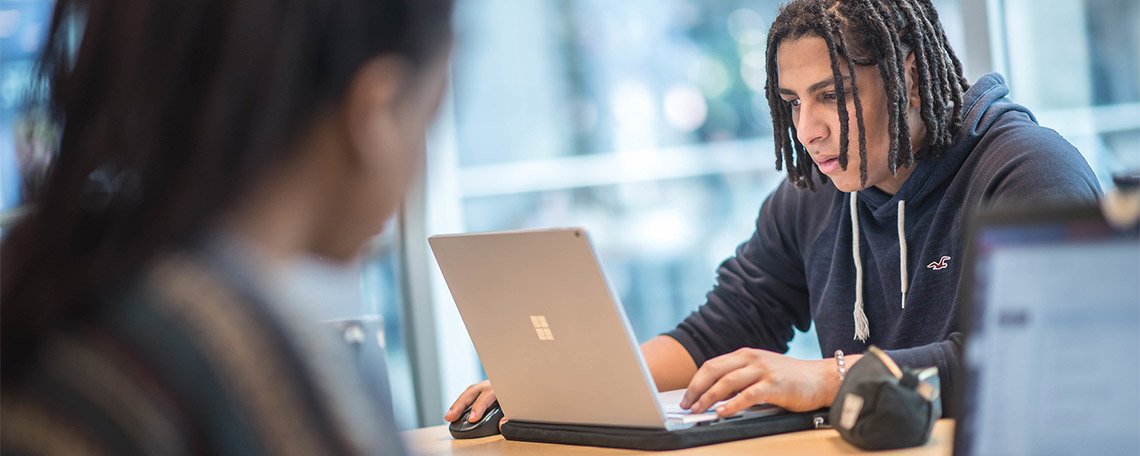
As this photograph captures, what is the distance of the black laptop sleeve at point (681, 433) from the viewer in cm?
115

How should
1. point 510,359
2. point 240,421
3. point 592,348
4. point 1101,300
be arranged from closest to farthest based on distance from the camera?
point 240,421
point 1101,300
point 592,348
point 510,359

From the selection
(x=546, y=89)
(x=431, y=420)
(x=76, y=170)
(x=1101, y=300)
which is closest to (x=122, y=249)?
(x=76, y=170)

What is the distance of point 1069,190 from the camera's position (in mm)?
1381

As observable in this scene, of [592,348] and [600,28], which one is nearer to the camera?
[592,348]

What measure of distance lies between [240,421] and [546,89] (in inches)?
127

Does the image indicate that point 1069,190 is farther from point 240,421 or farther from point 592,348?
point 240,421

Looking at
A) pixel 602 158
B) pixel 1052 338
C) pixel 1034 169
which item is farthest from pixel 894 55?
pixel 602 158

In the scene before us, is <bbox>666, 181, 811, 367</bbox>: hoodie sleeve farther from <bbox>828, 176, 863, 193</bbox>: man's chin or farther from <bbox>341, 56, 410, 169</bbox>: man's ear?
<bbox>341, 56, 410, 169</bbox>: man's ear

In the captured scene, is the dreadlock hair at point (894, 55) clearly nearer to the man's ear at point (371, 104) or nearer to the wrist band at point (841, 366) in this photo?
the wrist band at point (841, 366)

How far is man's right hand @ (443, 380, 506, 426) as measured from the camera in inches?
56.6

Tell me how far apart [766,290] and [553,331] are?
0.83m

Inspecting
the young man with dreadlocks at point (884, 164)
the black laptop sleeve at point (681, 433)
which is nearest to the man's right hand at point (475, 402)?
the young man with dreadlocks at point (884, 164)

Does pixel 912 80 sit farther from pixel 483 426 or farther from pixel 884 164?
pixel 483 426

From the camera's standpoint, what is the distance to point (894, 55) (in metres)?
1.61
